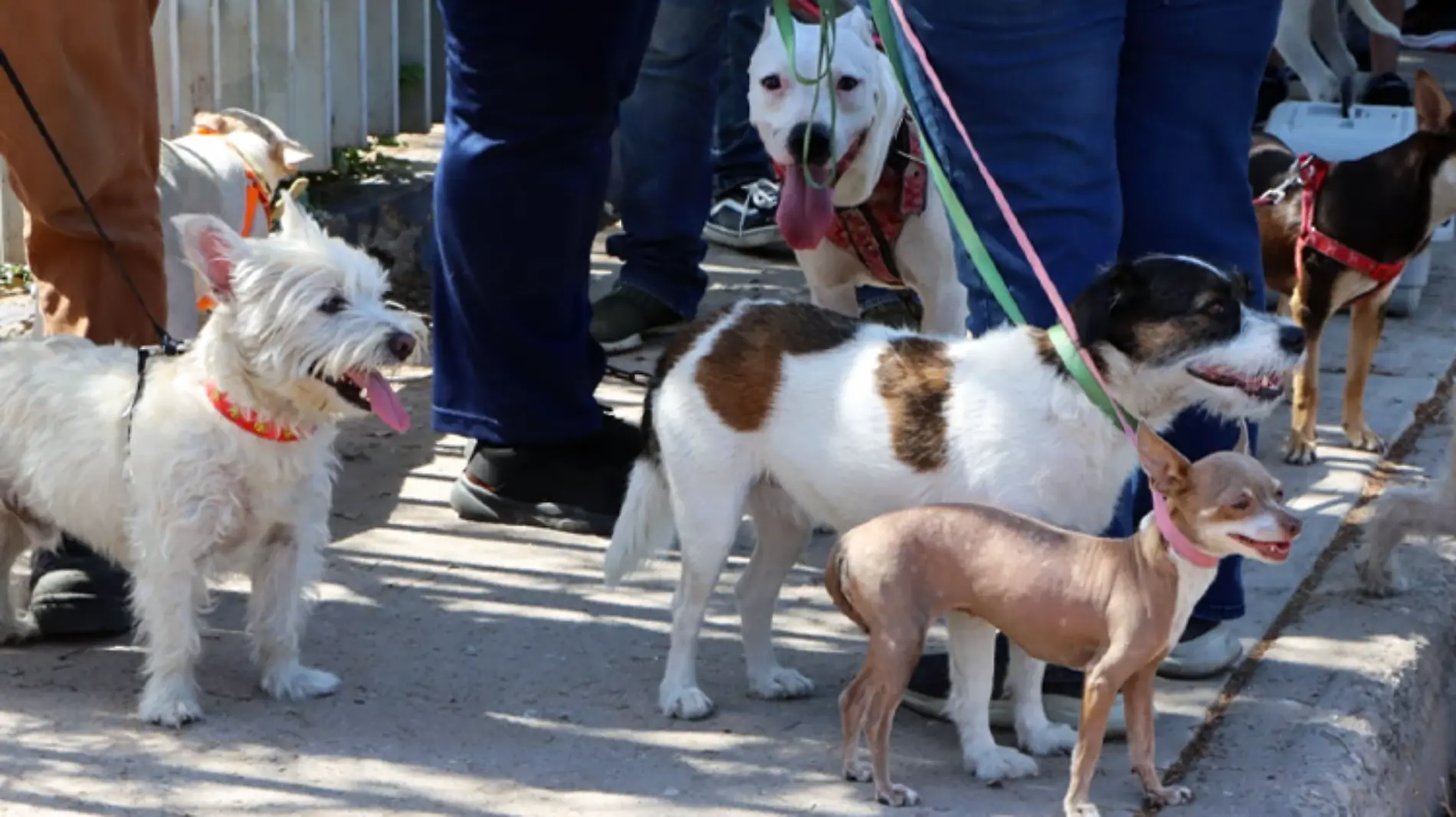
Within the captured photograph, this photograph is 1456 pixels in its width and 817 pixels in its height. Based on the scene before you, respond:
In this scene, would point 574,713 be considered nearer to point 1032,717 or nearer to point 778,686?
point 778,686

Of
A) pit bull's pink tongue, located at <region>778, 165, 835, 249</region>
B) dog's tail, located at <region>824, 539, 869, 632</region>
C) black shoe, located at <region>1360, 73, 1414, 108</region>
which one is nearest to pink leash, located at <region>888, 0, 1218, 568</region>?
dog's tail, located at <region>824, 539, 869, 632</region>

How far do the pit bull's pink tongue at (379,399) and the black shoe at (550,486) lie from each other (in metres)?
1.08

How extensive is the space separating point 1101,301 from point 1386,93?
728cm

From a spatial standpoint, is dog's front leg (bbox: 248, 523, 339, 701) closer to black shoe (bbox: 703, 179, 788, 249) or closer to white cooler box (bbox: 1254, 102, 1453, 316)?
black shoe (bbox: 703, 179, 788, 249)

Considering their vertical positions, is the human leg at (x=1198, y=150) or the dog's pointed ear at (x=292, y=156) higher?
the human leg at (x=1198, y=150)

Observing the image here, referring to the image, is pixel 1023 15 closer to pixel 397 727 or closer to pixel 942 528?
pixel 942 528

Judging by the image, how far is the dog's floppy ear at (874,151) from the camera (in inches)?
196

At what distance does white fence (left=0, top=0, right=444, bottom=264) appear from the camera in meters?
6.65

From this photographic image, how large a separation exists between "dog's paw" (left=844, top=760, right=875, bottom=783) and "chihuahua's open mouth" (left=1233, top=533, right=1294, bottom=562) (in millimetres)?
790

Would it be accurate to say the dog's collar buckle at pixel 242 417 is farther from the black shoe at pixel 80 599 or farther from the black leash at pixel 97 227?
the black shoe at pixel 80 599

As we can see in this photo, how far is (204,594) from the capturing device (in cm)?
349

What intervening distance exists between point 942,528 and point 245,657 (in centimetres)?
160

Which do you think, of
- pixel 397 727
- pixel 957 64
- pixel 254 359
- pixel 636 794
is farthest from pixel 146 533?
pixel 957 64

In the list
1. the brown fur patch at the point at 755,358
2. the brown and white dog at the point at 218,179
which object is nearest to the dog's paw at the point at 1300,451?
the brown fur patch at the point at 755,358
